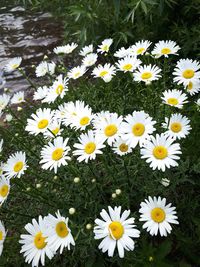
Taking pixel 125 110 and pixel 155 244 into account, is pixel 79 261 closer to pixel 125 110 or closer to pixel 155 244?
pixel 155 244

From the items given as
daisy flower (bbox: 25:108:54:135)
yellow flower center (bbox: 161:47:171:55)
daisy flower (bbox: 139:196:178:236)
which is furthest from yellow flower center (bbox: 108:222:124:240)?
yellow flower center (bbox: 161:47:171:55)

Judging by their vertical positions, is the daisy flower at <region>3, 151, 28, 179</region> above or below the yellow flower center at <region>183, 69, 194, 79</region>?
below

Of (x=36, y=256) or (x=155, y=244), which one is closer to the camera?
(x=36, y=256)

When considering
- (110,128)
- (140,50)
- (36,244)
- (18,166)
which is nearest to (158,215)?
(110,128)

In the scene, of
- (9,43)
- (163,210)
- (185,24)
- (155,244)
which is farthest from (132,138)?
(9,43)

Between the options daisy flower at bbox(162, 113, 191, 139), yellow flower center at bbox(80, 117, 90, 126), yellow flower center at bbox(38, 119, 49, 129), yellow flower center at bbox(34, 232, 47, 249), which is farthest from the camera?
yellow flower center at bbox(38, 119, 49, 129)

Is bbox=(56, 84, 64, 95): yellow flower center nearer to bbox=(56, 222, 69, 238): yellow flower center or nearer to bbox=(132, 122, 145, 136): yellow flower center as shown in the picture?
bbox=(132, 122, 145, 136): yellow flower center

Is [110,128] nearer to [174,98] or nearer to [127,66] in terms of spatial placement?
[174,98]
